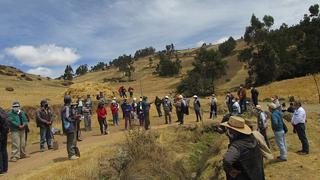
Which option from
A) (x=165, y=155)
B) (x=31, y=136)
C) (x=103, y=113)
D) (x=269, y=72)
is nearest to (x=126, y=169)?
(x=165, y=155)

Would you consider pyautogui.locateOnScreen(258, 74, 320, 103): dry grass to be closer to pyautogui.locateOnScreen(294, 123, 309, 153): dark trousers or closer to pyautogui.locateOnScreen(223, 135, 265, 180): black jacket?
pyautogui.locateOnScreen(294, 123, 309, 153): dark trousers

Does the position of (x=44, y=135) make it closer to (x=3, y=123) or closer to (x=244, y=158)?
(x=3, y=123)

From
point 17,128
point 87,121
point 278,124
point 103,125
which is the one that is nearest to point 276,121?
point 278,124

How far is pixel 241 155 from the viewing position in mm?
6605

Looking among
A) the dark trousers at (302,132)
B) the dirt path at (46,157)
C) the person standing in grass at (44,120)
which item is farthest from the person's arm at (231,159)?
the person standing in grass at (44,120)

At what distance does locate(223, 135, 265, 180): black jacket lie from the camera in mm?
6559

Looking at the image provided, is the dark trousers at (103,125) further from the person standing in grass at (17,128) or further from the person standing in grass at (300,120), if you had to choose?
the person standing in grass at (300,120)

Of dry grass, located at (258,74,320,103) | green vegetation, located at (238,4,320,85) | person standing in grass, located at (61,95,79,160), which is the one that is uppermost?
green vegetation, located at (238,4,320,85)

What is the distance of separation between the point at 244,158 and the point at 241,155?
0.24 ft

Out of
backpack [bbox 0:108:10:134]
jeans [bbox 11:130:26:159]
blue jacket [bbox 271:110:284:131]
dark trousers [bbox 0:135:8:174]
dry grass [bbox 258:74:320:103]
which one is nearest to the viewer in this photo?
backpack [bbox 0:108:10:134]

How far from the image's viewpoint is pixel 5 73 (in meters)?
76.8

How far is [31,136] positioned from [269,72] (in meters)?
51.7

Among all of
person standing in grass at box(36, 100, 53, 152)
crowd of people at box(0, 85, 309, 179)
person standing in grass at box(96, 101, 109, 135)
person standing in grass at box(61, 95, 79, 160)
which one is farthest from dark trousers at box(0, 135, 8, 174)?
person standing in grass at box(96, 101, 109, 135)

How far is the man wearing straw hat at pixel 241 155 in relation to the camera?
21.6ft
